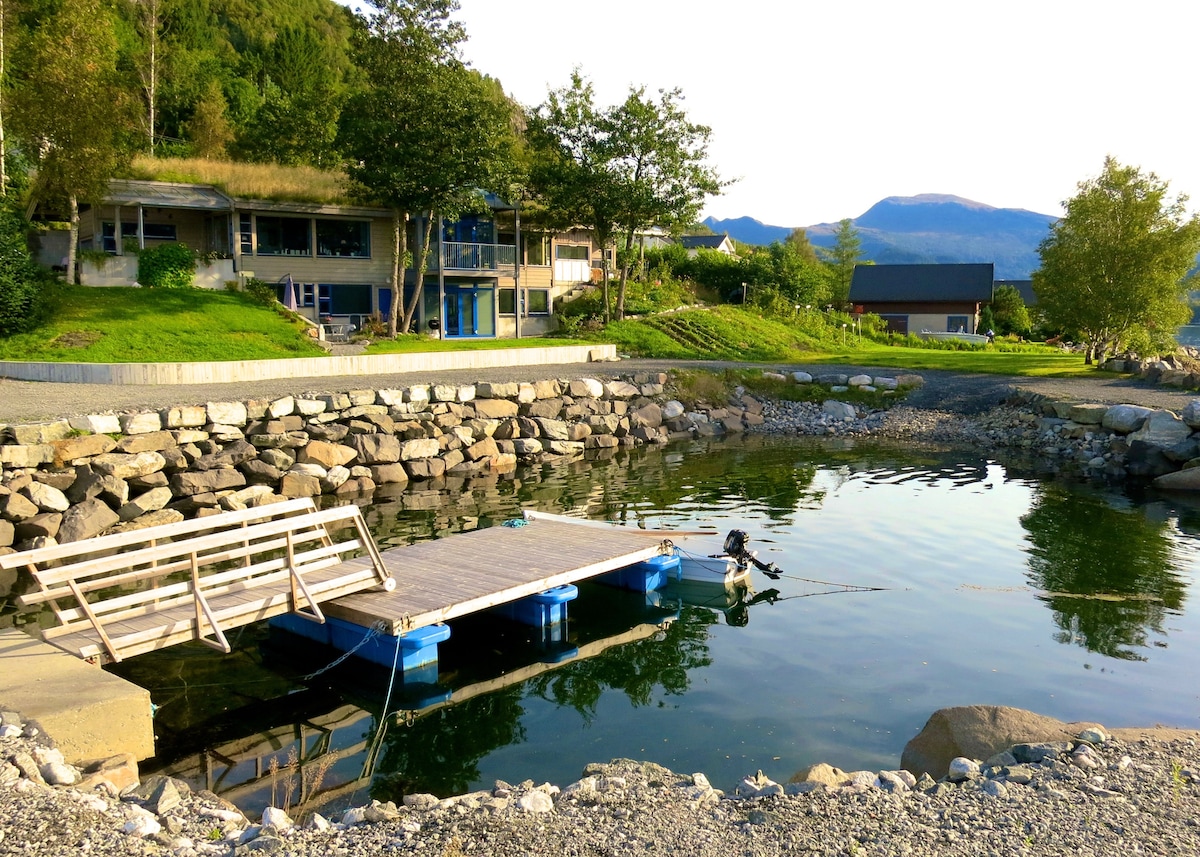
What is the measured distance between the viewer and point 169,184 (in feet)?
121

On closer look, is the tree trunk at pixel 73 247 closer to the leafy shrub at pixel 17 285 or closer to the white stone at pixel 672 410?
the leafy shrub at pixel 17 285

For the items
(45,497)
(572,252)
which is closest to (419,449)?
(45,497)

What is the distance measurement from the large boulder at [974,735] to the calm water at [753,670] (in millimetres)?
467

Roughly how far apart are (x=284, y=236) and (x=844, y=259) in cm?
4939

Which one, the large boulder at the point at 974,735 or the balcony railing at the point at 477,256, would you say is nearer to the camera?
the large boulder at the point at 974,735

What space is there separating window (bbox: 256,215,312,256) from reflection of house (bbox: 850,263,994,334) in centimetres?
4308

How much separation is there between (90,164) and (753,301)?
32774mm

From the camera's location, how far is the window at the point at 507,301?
4381cm

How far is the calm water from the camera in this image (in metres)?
8.15

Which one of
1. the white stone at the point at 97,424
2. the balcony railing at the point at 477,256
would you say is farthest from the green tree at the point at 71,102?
the white stone at the point at 97,424

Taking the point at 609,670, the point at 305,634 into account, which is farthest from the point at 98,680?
the point at 609,670

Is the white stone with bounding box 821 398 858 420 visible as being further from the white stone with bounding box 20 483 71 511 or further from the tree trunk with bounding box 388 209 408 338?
the white stone with bounding box 20 483 71 511

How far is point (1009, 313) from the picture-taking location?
216 feet

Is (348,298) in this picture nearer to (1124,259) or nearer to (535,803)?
(1124,259)
